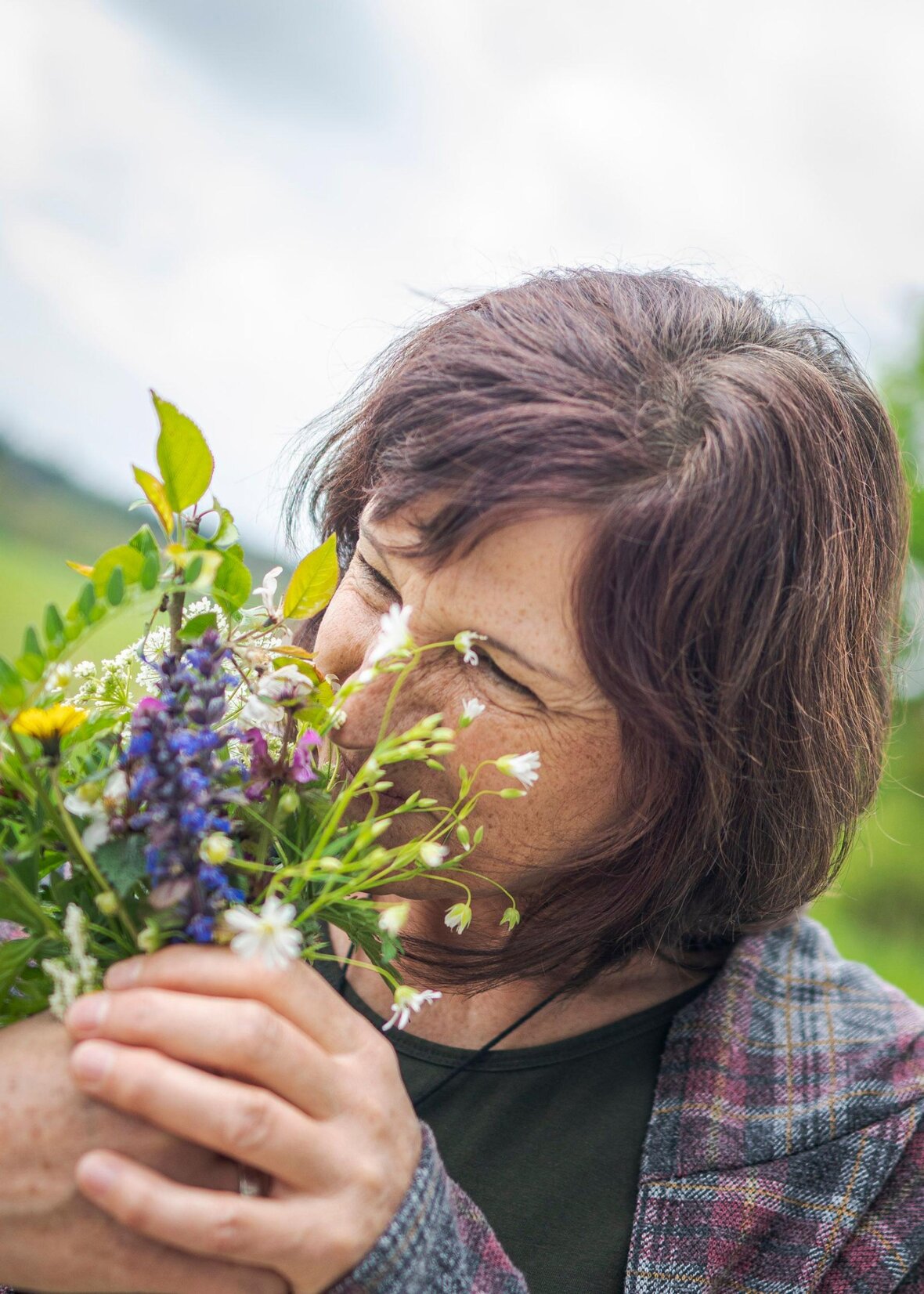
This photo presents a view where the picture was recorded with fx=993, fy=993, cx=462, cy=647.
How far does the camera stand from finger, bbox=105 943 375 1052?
29.0 inches

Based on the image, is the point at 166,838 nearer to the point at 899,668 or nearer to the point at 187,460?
the point at 187,460

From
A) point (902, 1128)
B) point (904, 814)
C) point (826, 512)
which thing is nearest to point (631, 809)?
point (826, 512)

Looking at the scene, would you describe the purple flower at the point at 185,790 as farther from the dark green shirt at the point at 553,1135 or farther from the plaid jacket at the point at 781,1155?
the plaid jacket at the point at 781,1155

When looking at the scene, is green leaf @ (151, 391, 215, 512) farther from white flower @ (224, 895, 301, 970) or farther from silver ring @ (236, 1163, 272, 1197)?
silver ring @ (236, 1163, 272, 1197)

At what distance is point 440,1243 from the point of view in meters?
0.86

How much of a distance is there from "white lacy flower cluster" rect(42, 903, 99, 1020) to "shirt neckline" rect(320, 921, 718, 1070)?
584mm

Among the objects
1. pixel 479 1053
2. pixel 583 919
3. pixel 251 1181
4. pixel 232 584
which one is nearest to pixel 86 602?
pixel 232 584

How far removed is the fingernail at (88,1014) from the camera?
2.40ft

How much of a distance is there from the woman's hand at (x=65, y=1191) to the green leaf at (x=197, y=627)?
0.33 m

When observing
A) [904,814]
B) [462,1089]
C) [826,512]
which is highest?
[826,512]

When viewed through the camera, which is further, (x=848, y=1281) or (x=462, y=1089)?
(x=462, y=1089)

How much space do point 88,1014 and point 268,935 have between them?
0.17 meters

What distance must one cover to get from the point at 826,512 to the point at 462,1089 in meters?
0.88

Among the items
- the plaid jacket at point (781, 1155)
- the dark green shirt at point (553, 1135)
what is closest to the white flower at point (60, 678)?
the dark green shirt at point (553, 1135)
